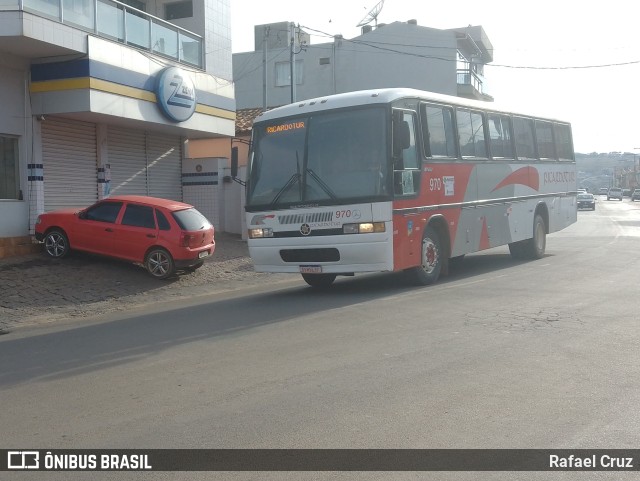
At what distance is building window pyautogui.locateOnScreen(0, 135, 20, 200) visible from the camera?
1686 centimetres

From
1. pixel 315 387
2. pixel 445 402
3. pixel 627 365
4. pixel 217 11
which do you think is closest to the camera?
pixel 445 402

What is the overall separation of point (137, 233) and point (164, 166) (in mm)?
7587

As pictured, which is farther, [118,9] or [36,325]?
[118,9]

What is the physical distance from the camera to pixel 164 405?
641cm

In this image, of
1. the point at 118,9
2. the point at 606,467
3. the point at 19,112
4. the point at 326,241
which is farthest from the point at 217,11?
the point at 606,467

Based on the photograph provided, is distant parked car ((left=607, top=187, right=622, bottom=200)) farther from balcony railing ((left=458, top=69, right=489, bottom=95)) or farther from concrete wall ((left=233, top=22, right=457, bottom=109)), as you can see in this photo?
concrete wall ((left=233, top=22, right=457, bottom=109))

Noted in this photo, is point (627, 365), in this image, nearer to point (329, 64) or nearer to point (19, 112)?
point (19, 112)

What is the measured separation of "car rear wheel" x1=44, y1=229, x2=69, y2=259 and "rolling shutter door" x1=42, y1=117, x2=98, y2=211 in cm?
158

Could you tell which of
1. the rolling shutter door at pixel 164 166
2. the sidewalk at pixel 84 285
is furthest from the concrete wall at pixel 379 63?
the sidewalk at pixel 84 285

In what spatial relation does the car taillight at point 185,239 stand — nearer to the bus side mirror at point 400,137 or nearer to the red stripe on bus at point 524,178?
the bus side mirror at point 400,137

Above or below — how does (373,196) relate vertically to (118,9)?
below

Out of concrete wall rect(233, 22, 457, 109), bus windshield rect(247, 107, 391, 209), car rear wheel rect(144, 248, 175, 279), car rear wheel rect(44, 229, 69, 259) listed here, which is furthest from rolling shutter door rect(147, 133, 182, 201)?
concrete wall rect(233, 22, 457, 109)

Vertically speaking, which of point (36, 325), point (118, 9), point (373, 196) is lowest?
point (36, 325)

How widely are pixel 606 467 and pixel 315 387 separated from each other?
2794 mm
